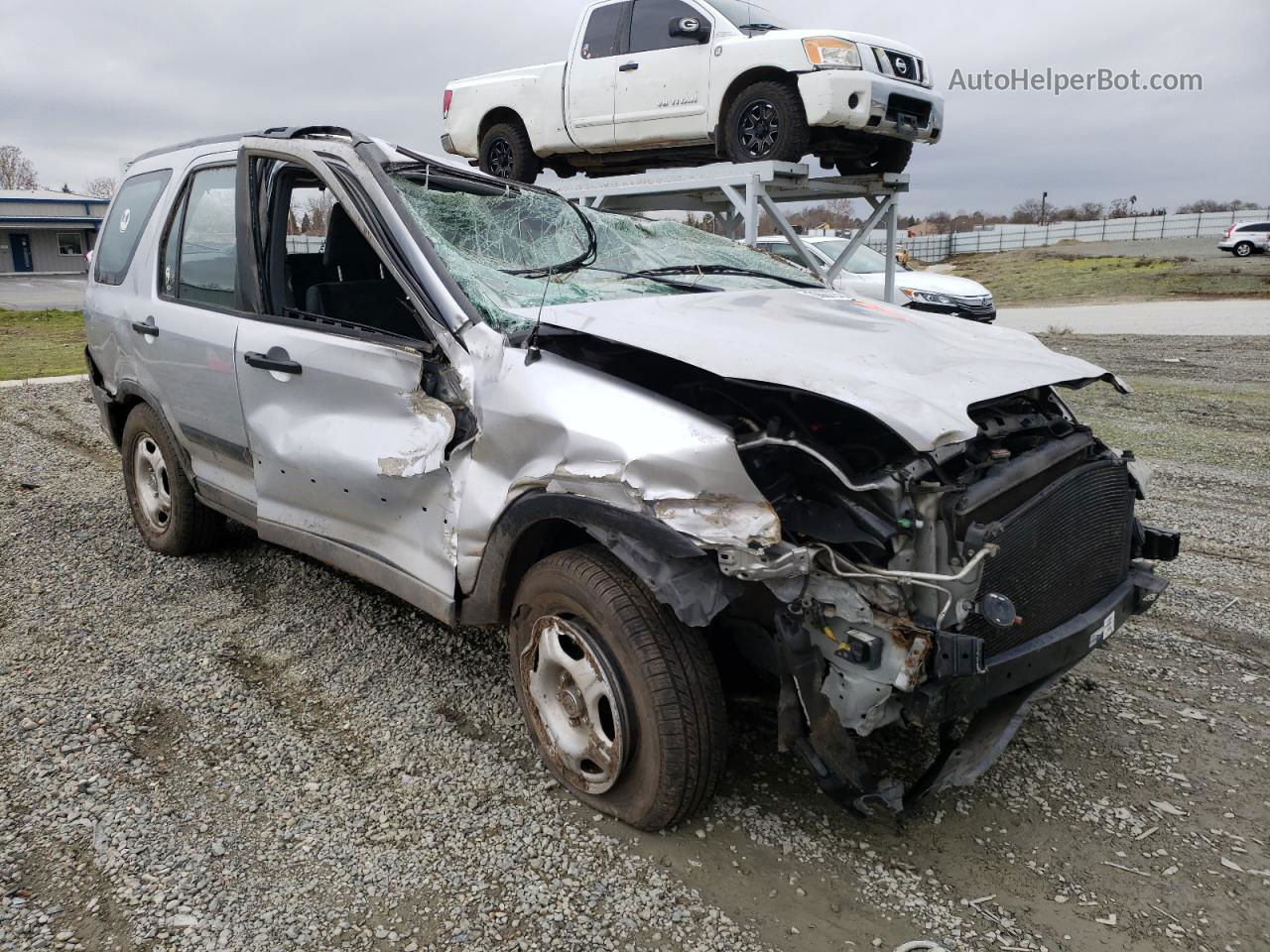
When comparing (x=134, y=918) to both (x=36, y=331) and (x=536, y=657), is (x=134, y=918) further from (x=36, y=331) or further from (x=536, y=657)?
(x=36, y=331)

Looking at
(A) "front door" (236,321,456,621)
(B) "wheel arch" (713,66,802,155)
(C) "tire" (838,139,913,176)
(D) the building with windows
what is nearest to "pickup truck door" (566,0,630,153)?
(B) "wheel arch" (713,66,802,155)

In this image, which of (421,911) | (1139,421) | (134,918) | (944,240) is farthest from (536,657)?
(944,240)

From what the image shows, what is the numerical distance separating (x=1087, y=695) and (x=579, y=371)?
225 cm

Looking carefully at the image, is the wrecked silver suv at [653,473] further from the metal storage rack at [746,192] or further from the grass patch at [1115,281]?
the grass patch at [1115,281]

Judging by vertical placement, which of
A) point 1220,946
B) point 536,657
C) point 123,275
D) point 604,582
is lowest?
point 1220,946

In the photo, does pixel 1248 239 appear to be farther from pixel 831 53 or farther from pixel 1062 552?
pixel 1062 552

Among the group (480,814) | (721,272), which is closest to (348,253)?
(721,272)

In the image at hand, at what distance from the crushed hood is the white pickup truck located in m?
5.33

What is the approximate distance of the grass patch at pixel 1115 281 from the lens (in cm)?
2170

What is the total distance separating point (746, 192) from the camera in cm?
806

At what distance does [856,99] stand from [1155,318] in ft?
37.8

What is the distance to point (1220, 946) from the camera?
2.20 m

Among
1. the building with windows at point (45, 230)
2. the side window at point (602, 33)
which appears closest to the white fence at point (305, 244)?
the side window at point (602, 33)

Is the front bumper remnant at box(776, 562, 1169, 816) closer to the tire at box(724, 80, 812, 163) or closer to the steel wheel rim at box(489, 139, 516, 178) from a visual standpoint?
the tire at box(724, 80, 812, 163)
